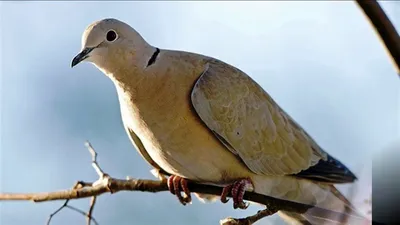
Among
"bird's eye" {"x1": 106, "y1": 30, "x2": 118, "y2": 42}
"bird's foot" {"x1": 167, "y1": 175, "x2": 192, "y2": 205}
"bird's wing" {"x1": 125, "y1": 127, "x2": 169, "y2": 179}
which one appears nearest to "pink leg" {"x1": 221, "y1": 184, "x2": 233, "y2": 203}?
"bird's foot" {"x1": 167, "y1": 175, "x2": 192, "y2": 205}

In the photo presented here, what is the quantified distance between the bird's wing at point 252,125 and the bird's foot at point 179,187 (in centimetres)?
18

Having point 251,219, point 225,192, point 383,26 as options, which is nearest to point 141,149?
point 225,192

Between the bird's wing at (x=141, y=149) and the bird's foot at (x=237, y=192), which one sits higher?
the bird's wing at (x=141, y=149)

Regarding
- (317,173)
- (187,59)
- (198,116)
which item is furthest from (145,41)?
(317,173)

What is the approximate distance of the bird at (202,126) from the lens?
6.01 ft

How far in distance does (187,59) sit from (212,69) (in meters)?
0.09

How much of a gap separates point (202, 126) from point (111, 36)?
39 cm

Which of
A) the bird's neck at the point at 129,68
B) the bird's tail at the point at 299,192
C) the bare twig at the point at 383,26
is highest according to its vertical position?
the bird's neck at the point at 129,68

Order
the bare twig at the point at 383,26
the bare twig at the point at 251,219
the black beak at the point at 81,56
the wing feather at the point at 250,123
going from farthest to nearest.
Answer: the wing feather at the point at 250,123 < the black beak at the point at 81,56 < the bare twig at the point at 251,219 < the bare twig at the point at 383,26

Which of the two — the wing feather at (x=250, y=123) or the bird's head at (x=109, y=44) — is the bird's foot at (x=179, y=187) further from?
the bird's head at (x=109, y=44)

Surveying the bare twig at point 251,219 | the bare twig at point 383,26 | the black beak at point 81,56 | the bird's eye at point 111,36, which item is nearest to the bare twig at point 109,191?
the bare twig at point 251,219

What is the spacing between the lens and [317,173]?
2.08 m

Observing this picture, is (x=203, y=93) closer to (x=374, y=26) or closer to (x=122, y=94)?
(x=122, y=94)

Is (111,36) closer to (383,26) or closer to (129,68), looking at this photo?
(129,68)
